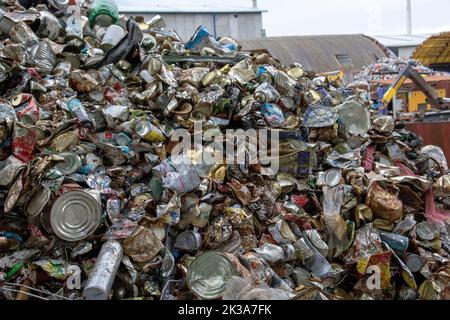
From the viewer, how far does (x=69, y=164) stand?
363cm

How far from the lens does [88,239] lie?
3.37 metres

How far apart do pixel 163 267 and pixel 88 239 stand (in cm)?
49

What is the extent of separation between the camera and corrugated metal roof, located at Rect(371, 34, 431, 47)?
30.3 m

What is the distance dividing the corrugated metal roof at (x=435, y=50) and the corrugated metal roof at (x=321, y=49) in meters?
2.06

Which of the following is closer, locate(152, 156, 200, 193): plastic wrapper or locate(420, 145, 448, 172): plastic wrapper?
locate(152, 156, 200, 193): plastic wrapper

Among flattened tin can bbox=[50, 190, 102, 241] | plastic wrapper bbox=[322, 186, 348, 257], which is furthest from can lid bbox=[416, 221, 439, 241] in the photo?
flattened tin can bbox=[50, 190, 102, 241]

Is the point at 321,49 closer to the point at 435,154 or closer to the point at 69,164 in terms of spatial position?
the point at 435,154

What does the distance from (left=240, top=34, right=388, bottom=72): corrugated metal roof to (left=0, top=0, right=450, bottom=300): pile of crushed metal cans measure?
526 inches

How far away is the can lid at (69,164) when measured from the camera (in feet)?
11.7

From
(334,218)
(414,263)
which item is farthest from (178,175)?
(414,263)

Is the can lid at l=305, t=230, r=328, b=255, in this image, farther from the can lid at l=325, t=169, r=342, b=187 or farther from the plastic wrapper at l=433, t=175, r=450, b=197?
the plastic wrapper at l=433, t=175, r=450, b=197

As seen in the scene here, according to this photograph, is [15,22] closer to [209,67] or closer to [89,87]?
[89,87]

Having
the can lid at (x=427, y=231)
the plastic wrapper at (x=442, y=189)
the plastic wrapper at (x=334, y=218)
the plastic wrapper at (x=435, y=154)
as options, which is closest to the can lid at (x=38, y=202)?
the plastic wrapper at (x=334, y=218)
